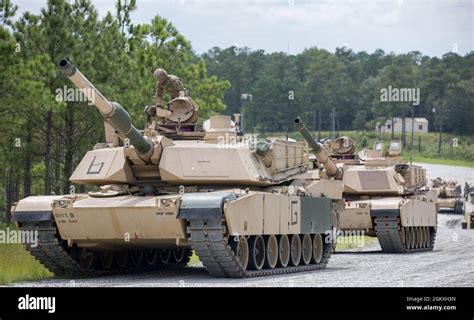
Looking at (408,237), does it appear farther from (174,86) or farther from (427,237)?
(174,86)

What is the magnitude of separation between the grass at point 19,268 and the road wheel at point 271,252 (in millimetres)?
4735

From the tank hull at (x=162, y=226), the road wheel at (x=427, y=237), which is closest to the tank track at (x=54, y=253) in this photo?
the tank hull at (x=162, y=226)

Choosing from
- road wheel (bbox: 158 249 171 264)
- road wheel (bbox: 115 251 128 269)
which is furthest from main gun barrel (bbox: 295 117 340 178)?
road wheel (bbox: 115 251 128 269)

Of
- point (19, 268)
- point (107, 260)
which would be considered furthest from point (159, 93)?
point (19, 268)

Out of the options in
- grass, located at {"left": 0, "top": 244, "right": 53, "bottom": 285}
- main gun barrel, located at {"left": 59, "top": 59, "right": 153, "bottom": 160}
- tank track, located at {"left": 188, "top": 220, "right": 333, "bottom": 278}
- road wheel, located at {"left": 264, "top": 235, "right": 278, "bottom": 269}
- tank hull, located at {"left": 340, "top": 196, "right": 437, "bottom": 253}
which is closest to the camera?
main gun barrel, located at {"left": 59, "top": 59, "right": 153, "bottom": 160}

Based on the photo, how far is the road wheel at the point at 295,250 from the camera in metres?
25.5

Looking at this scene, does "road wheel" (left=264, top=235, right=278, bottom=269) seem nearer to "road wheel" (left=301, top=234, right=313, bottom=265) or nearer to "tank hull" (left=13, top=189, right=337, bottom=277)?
"tank hull" (left=13, top=189, right=337, bottom=277)

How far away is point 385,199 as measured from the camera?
115 ft

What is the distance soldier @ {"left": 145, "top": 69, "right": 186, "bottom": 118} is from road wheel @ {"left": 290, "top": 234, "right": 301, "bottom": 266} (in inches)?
167

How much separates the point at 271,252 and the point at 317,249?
330cm

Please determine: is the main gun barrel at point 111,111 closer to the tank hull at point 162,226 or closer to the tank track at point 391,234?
the tank hull at point 162,226

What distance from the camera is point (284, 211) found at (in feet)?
79.0

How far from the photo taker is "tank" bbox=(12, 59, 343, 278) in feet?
68.9
